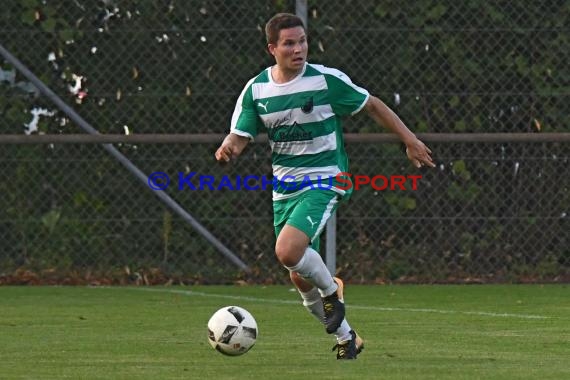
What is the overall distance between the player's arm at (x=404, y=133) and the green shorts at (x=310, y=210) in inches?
16.8

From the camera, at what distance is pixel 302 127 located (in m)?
7.32

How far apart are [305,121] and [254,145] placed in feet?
14.4

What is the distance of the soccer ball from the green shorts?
21.9 inches

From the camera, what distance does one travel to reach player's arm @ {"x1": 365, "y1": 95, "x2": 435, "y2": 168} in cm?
703

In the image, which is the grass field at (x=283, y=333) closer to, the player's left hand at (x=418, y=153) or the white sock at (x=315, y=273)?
the white sock at (x=315, y=273)

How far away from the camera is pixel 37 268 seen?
11.8 m

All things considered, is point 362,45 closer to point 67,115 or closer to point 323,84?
point 67,115

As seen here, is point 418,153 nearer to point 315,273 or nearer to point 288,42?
point 315,273

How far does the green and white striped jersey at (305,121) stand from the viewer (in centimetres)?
730

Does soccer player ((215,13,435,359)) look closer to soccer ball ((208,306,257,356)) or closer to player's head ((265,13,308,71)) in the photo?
player's head ((265,13,308,71))

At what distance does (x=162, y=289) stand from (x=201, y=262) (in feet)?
2.05

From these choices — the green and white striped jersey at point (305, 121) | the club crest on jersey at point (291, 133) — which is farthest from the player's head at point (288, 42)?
the club crest on jersey at point (291, 133)

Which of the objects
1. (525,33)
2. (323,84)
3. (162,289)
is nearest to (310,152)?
(323,84)

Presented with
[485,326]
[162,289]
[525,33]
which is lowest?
[162,289]
